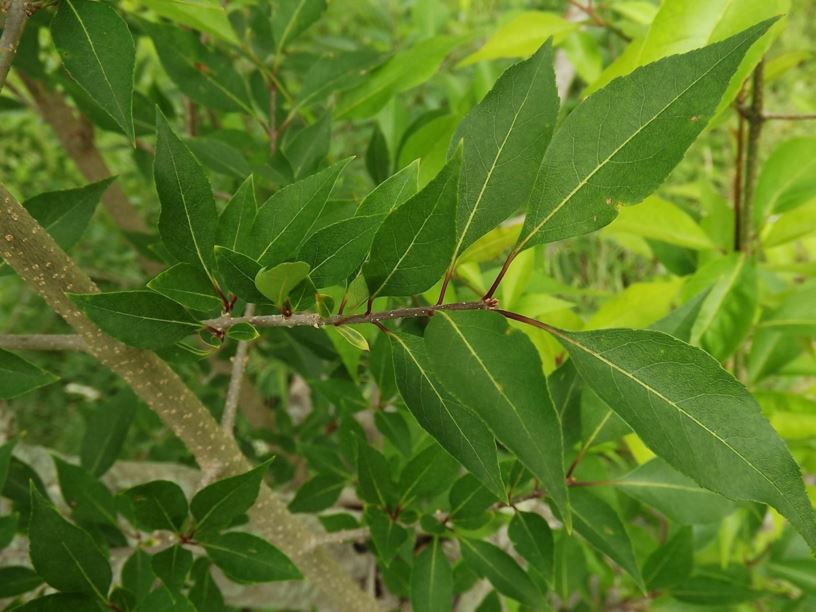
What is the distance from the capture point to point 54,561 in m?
0.40

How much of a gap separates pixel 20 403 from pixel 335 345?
Answer: 121cm

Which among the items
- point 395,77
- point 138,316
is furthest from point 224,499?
point 395,77

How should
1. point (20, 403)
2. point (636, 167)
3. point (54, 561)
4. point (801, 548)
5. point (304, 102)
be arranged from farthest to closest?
point (20, 403), point (801, 548), point (304, 102), point (54, 561), point (636, 167)

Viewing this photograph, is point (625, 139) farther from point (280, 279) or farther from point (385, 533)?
point (385, 533)

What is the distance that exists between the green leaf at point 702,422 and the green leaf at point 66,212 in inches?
14.0

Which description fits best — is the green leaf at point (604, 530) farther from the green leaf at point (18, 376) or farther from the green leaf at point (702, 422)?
the green leaf at point (18, 376)

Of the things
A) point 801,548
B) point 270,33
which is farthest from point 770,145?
point 270,33

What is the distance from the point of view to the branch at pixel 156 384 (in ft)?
Result: 1.05

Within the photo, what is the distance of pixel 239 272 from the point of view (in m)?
0.30

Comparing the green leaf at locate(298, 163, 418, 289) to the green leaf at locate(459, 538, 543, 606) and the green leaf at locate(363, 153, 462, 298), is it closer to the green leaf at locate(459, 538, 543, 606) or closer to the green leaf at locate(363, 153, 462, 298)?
the green leaf at locate(363, 153, 462, 298)

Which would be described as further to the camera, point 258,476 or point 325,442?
point 325,442

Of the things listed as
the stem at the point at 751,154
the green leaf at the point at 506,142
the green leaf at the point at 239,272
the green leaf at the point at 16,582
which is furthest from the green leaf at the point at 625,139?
the green leaf at the point at 16,582

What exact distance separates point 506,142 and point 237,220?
0.14m

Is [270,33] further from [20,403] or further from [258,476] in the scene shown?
[20,403]
